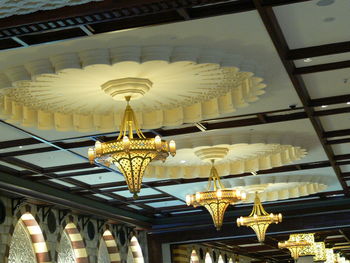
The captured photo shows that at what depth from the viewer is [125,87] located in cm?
876

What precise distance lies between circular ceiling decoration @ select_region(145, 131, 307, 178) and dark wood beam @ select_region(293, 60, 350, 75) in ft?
11.1

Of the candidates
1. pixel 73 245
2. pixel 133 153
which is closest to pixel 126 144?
pixel 133 153

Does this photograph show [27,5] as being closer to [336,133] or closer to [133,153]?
[133,153]

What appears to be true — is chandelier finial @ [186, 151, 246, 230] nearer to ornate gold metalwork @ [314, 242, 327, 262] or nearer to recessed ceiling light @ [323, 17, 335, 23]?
recessed ceiling light @ [323, 17, 335, 23]

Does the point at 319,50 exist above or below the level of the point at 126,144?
above

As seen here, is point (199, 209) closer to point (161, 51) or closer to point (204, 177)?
point (204, 177)

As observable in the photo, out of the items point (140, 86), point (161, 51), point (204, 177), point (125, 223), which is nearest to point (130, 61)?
point (161, 51)

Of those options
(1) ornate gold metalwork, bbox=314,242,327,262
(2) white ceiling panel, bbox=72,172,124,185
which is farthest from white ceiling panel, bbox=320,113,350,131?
→ (1) ornate gold metalwork, bbox=314,242,327,262

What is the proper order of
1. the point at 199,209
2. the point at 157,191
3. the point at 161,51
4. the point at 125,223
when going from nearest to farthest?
the point at 161,51
the point at 157,191
the point at 125,223
the point at 199,209

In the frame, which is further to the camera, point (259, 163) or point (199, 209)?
point (199, 209)

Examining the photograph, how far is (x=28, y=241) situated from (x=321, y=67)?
344 inches

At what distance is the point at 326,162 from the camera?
14.4 m

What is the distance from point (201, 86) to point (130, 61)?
160 centimetres

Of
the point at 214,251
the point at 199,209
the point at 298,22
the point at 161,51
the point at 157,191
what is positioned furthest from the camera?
the point at 214,251
